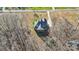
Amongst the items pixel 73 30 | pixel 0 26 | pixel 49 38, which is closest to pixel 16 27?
pixel 0 26

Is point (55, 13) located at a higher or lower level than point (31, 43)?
higher
